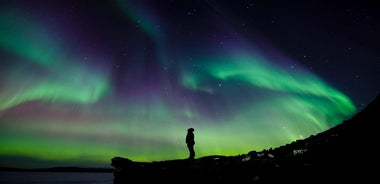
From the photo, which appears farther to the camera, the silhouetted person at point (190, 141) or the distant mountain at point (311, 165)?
the silhouetted person at point (190, 141)

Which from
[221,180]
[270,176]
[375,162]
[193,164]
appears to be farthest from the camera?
[193,164]

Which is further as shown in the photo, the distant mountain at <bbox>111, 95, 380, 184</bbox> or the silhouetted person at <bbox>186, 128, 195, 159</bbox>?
the silhouetted person at <bbox>186, 128, 195, 159</bbox>

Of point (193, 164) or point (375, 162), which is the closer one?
point (375, 162)

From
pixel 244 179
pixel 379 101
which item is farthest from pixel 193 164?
pixel 379 101

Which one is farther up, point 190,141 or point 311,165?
point 190,141

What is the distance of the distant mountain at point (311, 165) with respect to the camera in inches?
388

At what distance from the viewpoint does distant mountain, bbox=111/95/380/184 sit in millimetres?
9859

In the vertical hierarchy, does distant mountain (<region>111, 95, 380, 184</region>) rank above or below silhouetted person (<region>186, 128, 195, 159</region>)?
below

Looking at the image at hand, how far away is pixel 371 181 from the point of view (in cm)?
901

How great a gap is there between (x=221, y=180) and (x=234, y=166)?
3.49 feet

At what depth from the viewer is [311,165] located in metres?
10.6

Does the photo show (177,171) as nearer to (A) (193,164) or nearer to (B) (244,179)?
(A) (193,164)

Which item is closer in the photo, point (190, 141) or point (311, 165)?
point (311, 165)

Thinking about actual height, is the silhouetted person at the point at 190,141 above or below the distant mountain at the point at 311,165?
above
